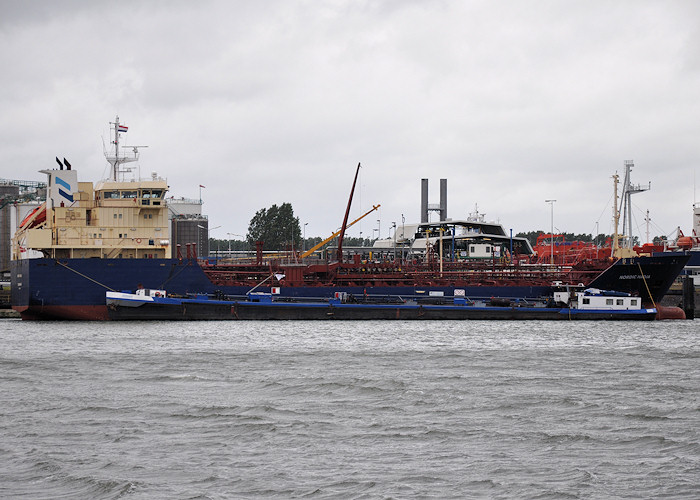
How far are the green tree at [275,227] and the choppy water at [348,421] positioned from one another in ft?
314

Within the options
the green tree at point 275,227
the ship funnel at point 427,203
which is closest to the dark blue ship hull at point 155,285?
the ship funnel at point 427,203

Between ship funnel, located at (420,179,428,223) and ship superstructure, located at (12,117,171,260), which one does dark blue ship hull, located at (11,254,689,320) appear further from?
ship funnel, located at (420,179,428,223)

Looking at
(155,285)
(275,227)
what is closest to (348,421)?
(155,285)

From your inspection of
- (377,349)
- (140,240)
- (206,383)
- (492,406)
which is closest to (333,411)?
(492,406)

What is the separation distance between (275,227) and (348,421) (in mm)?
113263

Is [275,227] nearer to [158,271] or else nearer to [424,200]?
[424,200]

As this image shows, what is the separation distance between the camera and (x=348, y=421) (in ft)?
62.7

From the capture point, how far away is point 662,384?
24.9m

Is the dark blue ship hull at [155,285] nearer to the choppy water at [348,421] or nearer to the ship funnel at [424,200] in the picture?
the choppy water at [348,421]

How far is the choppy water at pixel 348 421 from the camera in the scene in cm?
1412

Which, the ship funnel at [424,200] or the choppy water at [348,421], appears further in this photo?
the ship funnel at [424,200]

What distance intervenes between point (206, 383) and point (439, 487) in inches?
490

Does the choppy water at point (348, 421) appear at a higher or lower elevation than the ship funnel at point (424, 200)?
lower

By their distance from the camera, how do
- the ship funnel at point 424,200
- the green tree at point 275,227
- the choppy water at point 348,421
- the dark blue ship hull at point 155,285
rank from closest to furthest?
the choppy water at point 348,421, the dark blue ship hull at point 155,285, the ship funnel at point 424,200, the green tree at point 275,227
